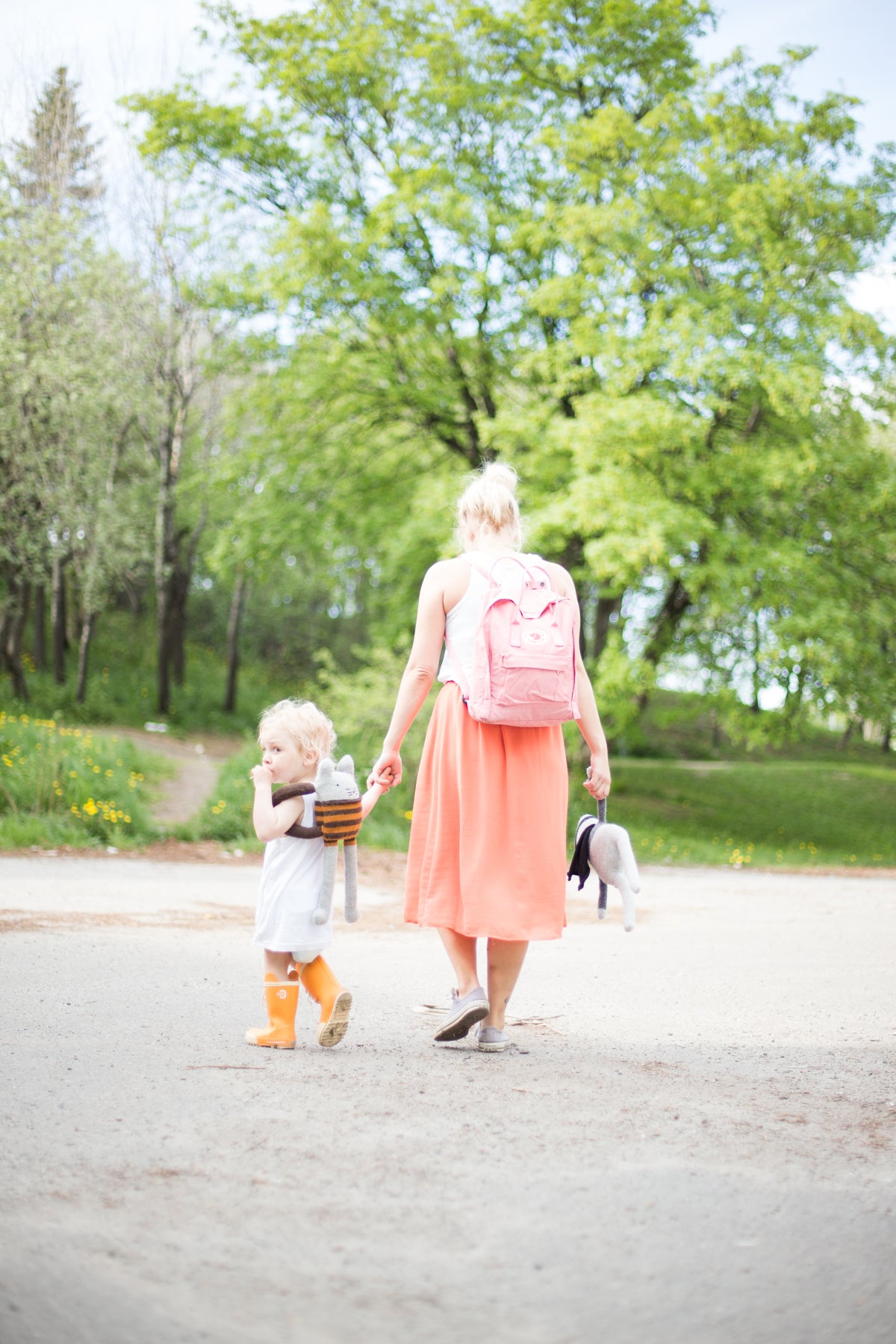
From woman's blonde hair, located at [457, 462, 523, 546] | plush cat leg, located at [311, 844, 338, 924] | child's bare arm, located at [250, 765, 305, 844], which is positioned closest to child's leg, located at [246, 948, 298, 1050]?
plush cat leg, located at [311, 844, 338, 924]

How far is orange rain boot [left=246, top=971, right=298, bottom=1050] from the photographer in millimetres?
3812

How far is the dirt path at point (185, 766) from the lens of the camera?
13155mm

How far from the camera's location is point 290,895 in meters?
3.84

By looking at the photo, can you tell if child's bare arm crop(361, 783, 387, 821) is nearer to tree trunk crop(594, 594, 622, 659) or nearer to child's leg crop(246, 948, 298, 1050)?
child's leg crop(246, 948, 298, 1050)

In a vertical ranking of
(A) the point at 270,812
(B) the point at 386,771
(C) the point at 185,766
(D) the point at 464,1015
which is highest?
(B) the point at 386,771

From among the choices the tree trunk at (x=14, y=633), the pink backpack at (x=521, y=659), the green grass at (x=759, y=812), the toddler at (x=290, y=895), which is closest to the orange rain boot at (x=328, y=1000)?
the toddler at (x=290, y=895)

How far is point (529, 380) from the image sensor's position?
17.1m

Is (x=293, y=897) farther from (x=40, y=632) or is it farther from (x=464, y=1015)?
(x=40, y=632)

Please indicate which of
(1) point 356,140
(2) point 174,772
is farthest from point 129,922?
(1) point 356,140

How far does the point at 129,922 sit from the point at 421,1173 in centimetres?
425

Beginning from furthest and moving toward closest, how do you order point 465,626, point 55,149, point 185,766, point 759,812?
1. point 759,812
2. point 55,149
3. point 185,766
4. point 465,626

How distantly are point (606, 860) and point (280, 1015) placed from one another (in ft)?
4.14

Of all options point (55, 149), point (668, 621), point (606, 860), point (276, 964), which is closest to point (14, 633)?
point (55, 149)

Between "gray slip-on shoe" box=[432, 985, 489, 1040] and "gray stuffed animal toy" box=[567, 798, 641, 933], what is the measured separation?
515 millimetres
